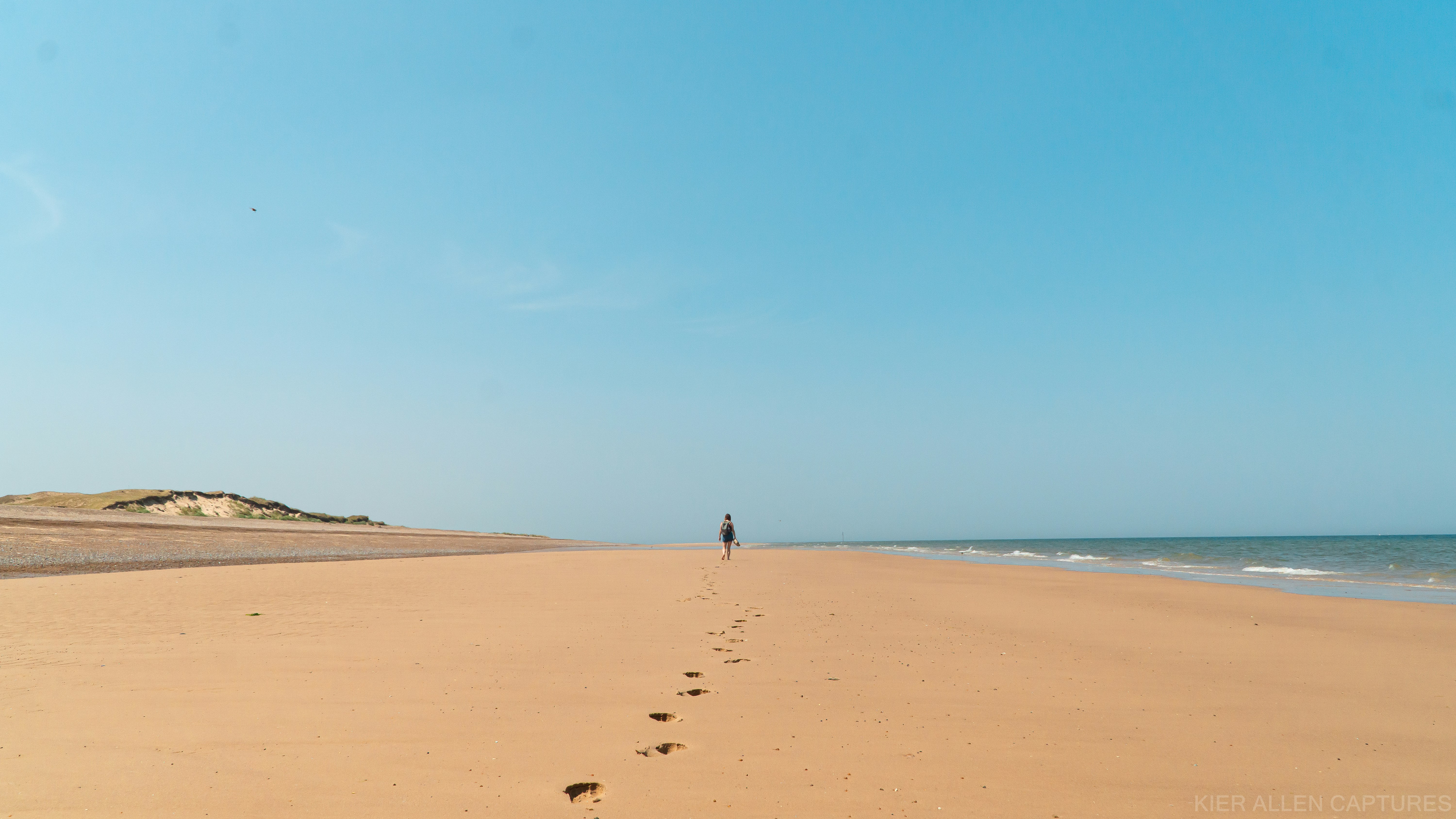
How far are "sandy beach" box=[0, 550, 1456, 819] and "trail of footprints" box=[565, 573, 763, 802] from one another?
0.12ft

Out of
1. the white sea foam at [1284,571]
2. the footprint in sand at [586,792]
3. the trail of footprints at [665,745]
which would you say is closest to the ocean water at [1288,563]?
the white sea foam at [1284,571]

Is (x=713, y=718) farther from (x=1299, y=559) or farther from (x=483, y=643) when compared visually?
(x=1299, y=559)

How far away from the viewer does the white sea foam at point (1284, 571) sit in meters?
25.5

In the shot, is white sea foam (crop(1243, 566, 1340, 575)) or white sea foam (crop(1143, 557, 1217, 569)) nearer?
white sea foam (crop(1243, 566, 1340, 575))

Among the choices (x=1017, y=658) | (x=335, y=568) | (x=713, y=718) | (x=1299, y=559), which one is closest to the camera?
(x=713, y=718)

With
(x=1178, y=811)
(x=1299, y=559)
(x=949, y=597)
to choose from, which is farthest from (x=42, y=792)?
(x=1299, y=559)

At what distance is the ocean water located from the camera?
19297 millimetres

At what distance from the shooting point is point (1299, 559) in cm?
3722

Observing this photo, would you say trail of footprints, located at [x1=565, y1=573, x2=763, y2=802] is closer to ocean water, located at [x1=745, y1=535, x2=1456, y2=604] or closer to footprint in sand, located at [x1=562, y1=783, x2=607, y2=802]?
footprint in sand, located at [x1=562, y1=783, x2=607, y2=802]

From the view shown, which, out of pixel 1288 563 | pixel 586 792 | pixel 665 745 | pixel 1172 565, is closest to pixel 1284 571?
pixel 1172 565

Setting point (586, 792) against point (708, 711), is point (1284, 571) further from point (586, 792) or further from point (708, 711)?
point (586, 792)

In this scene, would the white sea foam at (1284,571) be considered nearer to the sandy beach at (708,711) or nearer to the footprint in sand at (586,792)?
the sandy beach at (708,711)

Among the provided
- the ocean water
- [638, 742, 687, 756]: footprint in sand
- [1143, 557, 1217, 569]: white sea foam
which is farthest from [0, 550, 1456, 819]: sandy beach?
[1143, 557, 1217, 569]: white sea foam

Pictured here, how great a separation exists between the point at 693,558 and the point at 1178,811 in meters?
28.2
